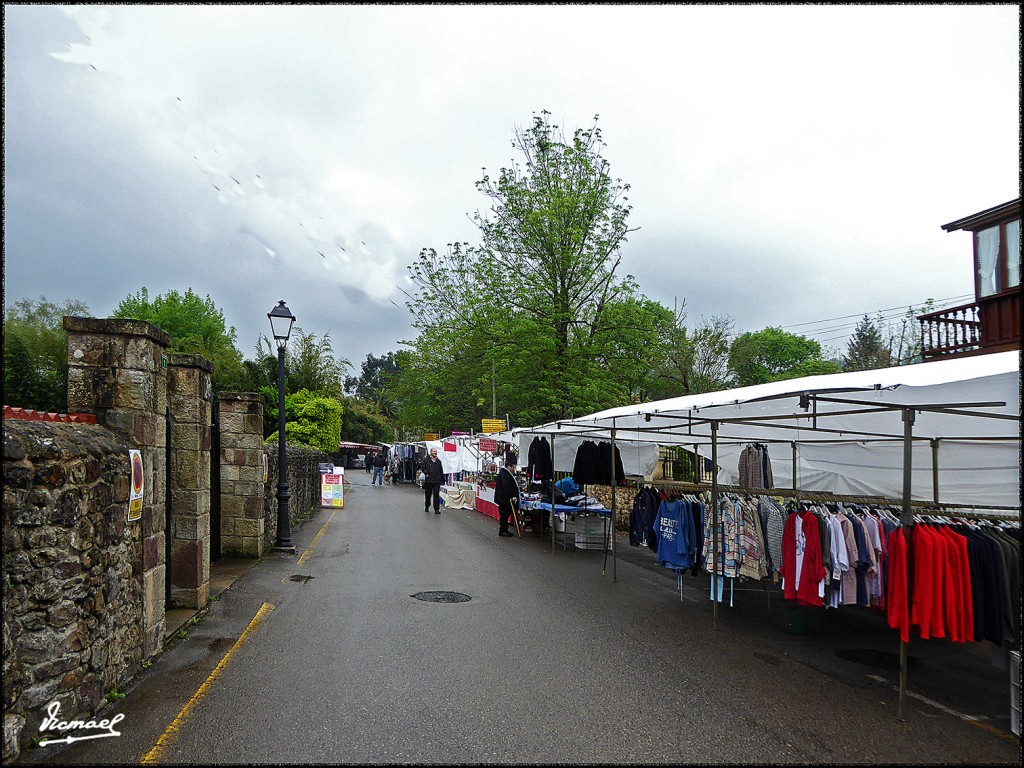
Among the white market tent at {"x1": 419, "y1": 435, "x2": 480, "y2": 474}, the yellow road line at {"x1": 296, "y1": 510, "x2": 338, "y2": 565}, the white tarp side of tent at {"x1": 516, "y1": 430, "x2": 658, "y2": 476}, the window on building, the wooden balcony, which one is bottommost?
the yellow road line at {"x1": 296, "y1": 510, "x2": 338, "y2": 565}

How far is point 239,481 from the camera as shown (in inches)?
458

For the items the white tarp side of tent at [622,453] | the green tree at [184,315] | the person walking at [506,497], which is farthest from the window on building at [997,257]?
the green tree at [184,315]

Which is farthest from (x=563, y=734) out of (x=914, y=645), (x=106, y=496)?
(x=914, y=645)

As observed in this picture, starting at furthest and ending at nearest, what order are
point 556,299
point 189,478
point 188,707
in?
point 556,299, point 189,478, point 188,707

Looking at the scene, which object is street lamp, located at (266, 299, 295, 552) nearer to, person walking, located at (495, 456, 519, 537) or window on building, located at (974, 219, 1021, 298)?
person walking, located at (495, 456, 519, 537)

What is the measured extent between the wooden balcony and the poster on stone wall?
14.2m

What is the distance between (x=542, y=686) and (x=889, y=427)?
5914 mm

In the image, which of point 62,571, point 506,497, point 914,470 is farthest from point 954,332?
point 62,571

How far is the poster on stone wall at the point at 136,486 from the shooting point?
552 centimetres

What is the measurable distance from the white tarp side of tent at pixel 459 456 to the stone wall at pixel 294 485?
477 centimetres

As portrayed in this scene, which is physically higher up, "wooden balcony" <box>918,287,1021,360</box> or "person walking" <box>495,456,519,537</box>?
"wooden balcony" <box>918,287,1021,360</box>

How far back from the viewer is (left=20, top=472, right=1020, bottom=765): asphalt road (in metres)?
4.30

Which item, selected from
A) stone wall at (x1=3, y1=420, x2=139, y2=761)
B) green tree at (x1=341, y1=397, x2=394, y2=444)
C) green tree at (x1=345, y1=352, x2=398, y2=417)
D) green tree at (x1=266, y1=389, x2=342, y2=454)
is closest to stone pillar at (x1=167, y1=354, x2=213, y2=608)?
stone wall at (x1=3, y1=420, x2=139, y2=761)

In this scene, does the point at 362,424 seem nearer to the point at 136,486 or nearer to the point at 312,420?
the point at 312,420
